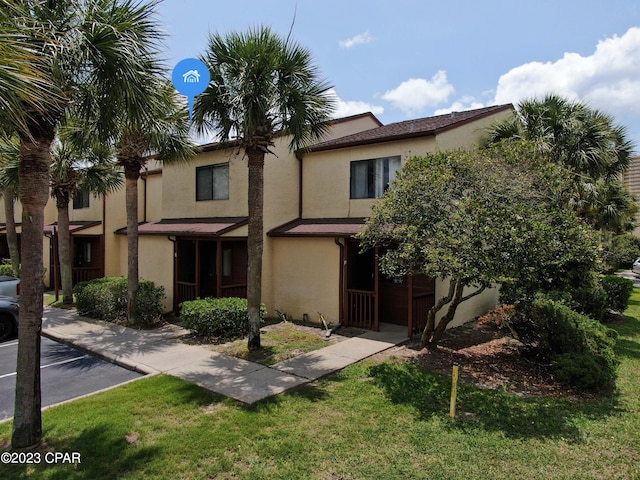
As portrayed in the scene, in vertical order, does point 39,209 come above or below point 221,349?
above

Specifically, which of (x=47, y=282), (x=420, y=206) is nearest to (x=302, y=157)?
(x=420, y=206)

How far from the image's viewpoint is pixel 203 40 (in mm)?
9242

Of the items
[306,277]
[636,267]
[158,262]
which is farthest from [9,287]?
[636,267]

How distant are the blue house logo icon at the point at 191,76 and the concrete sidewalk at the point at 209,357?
20.5 ft

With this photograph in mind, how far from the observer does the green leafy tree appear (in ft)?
22.2

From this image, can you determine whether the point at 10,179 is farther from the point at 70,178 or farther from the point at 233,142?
the point at 233,142

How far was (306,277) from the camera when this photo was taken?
43.2 feet

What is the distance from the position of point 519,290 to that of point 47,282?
22111 mm

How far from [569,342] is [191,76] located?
9.73 metres

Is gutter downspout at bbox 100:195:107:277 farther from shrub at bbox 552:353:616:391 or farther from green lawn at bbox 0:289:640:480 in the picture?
shrub at bbox 552:353:616:391

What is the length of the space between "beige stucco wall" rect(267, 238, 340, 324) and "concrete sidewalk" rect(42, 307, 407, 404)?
1923mm

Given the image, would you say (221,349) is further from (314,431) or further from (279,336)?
(314,431)

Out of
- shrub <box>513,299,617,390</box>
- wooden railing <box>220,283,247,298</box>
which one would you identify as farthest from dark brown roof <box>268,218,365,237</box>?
shrub <box>513,299,617,390</box>

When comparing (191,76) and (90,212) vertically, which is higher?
(191,76)
